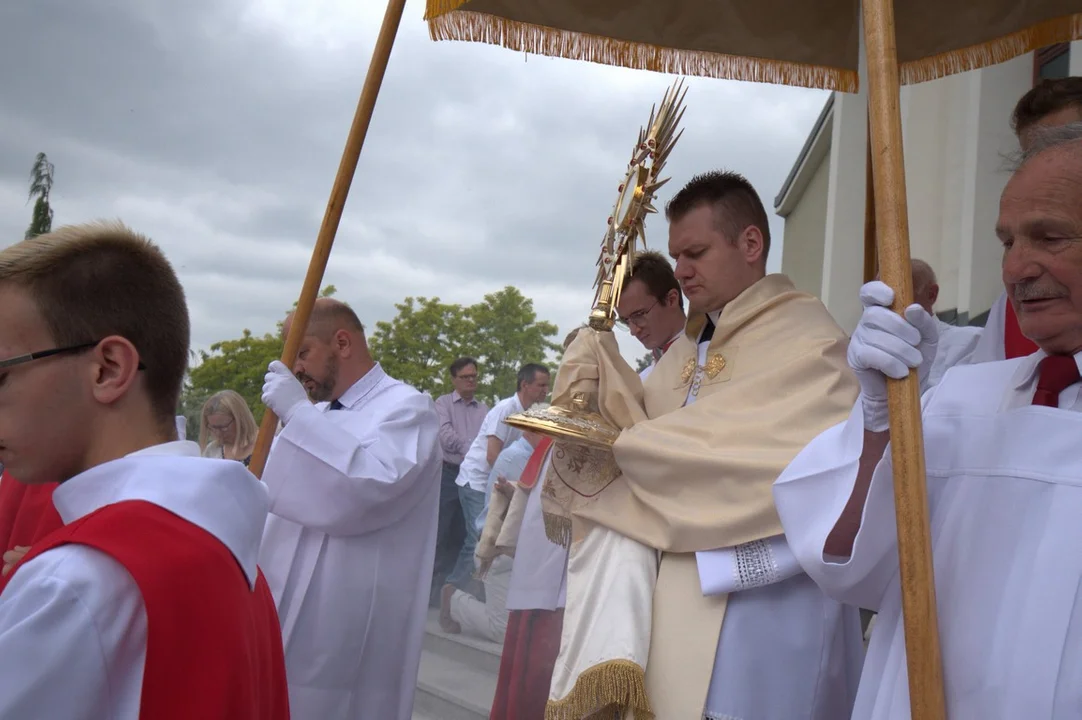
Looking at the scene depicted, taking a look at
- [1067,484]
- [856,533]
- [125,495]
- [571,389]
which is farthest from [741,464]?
[125,495]

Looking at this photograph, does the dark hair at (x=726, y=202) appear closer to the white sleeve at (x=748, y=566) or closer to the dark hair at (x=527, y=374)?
the white sleeve at (x=748, y=566)

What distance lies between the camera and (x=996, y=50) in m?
3.75

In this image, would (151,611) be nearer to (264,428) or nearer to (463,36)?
(264,428)

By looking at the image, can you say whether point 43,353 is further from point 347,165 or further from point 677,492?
point 677,492

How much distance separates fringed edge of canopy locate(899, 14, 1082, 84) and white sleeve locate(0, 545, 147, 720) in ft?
10.9

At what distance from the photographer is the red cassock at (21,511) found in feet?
10.1

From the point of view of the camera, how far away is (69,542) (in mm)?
1526

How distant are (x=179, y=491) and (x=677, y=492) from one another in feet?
5.79

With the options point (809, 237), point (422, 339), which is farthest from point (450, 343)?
point (809, 237)

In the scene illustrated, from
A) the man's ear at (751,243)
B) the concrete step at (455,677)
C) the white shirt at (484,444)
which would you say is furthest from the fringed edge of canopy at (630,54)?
the white shirt at (484,444)

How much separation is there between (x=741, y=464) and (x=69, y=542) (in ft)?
6.36

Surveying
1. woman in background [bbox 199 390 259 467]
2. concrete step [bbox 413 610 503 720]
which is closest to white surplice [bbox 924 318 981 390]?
concrete step [bbox 413 610 503 720]

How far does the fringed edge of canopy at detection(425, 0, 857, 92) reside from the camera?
11.6 feet

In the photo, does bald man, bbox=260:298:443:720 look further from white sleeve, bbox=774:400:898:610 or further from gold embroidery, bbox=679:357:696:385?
white sleeve, bbox=774:400:898:610
